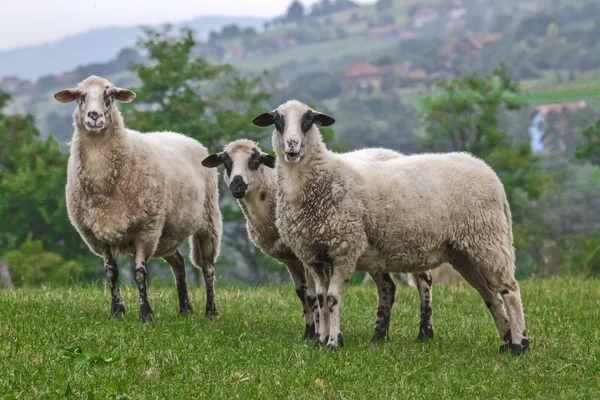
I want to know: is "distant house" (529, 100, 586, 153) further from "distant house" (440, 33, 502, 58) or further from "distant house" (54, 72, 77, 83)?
"distant house" (54, 72, 77, 83)

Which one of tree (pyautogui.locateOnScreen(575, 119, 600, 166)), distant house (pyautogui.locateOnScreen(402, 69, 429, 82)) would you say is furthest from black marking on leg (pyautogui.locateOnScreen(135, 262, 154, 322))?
distant house (pyautogui.locateOnScreen(402, 69, 429, 82))

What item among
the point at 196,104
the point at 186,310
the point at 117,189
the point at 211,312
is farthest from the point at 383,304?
the point at 196,104

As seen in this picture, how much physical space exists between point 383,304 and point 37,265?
1138 inches

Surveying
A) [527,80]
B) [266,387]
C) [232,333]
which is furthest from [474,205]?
[527,80]

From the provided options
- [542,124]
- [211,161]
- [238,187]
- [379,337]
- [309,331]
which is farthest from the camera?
[542,124]

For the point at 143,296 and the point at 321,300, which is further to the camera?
the point at 143,296

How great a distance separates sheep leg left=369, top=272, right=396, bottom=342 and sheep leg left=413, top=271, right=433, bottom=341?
15.6 inches

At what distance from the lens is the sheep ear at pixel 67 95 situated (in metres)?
10.6

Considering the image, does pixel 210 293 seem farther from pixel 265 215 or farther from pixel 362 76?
pixel 362 76

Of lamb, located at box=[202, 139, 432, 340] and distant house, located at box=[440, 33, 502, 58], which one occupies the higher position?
lamb, located at box=[202, 139, 432, 340]

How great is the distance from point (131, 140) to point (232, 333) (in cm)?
276

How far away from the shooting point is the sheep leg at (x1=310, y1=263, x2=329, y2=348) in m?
9.34

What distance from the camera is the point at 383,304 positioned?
10234mm

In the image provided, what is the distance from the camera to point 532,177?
47.9 m
